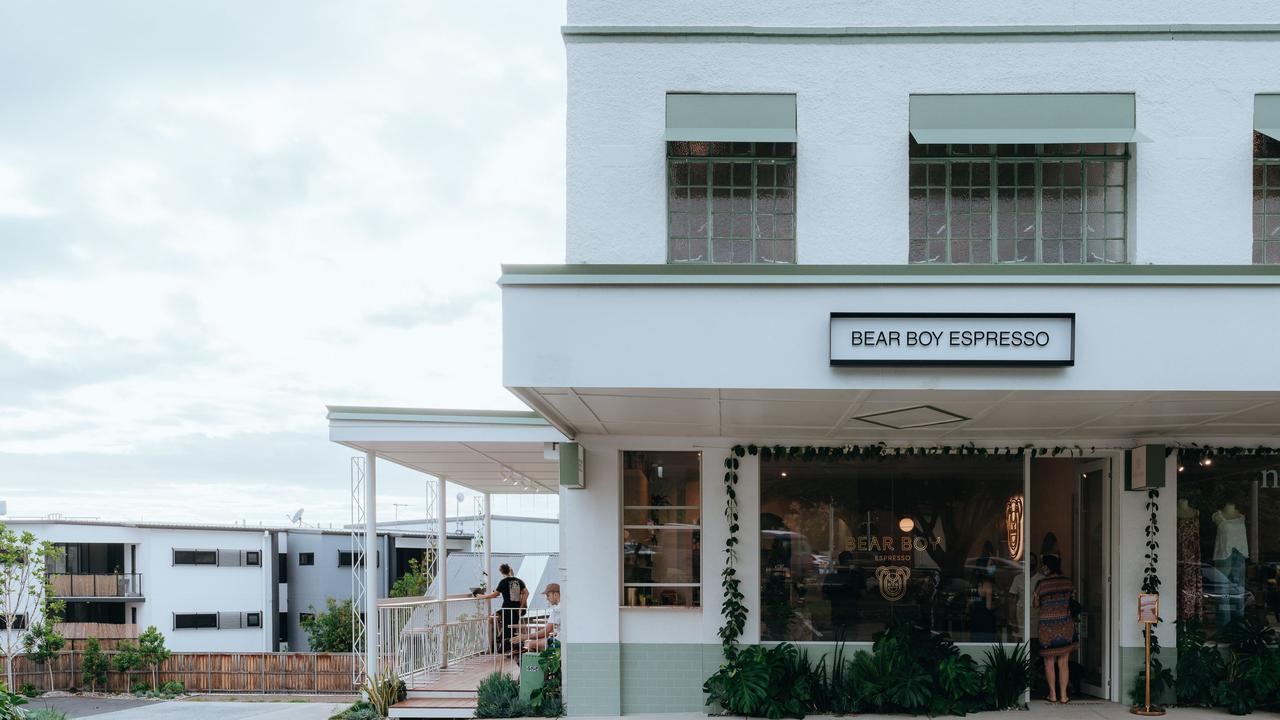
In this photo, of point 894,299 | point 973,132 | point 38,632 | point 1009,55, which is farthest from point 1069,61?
point 38,632

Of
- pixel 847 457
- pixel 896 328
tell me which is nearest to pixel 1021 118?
pixel 896 328

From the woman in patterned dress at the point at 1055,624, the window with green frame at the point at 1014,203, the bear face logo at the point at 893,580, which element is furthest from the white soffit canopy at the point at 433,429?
the woman in patterned dress at the point at 1055,624

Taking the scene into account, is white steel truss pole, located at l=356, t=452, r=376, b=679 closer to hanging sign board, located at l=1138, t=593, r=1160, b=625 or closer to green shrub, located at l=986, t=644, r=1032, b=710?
green shrub, located at l=986, t=644, r=1032, b=710

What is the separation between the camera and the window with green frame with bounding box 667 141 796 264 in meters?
9.08

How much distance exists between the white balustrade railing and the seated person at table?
0.87 metres

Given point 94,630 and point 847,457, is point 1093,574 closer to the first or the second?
point 847,457

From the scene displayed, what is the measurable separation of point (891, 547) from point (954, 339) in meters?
3.85

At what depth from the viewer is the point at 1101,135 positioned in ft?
28.5

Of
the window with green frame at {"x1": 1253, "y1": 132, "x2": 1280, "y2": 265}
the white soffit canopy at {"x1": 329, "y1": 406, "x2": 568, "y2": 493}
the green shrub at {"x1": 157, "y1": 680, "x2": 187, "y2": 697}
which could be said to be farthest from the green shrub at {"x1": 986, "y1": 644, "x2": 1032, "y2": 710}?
the green shrub at {"x1": 157, "y1": 680, "x2": 187, "y2": 697}

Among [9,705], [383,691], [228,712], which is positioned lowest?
[228,712]

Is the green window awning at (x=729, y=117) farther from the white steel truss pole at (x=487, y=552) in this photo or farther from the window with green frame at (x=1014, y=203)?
the white steel truss pole at (x=487, y=552)

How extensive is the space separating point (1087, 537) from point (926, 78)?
5897 mm

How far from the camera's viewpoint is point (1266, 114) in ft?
28.8

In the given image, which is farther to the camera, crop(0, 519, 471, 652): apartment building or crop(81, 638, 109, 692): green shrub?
crop(0, 519, 471, 652): apartment building
